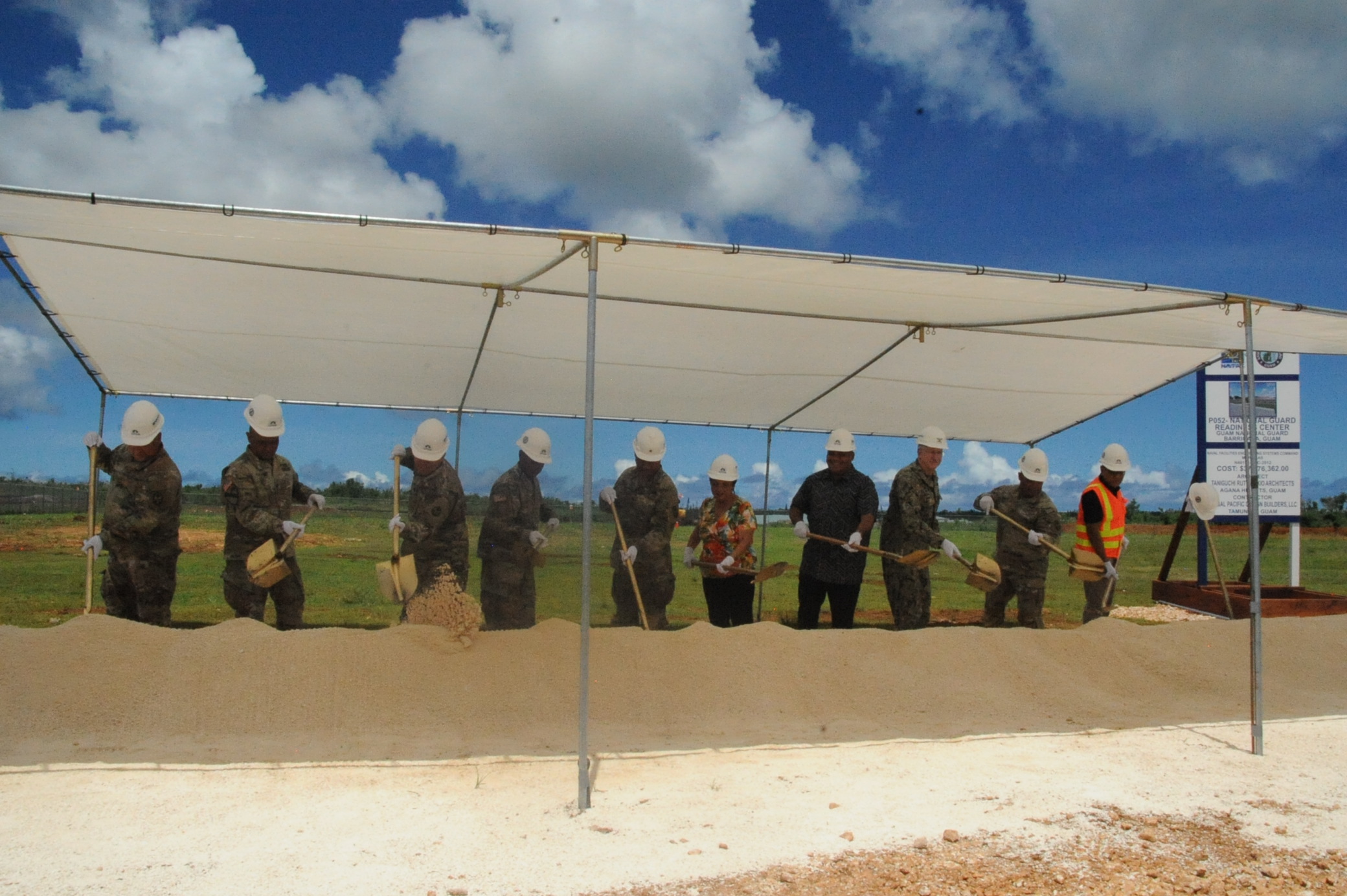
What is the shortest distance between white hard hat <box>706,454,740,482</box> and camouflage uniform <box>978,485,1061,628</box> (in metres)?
1.64

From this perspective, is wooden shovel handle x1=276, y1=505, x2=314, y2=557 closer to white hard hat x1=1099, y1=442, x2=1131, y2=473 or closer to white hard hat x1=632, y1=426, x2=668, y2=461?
white hard hat x1=632, y1=426, x2=668, y2=461

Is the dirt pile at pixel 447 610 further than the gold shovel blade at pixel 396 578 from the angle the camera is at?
No

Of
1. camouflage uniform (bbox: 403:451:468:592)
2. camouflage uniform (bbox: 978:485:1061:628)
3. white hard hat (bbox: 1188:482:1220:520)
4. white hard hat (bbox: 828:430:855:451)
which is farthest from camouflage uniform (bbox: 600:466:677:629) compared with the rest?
white hard hat (bbox: 1188:482:1220:520)

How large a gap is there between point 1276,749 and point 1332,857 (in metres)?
1.34

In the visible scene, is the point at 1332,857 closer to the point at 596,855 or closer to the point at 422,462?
the point at 596,855

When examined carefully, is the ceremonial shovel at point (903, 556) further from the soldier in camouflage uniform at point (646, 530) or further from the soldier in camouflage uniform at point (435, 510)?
the soldier in camouflage uniform at point (435, 510)

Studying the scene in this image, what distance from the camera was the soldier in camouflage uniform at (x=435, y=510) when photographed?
14.4 ft

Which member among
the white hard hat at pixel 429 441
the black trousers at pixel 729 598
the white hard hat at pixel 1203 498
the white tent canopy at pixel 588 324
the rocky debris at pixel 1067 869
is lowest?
the rocky debris at pixel 1067 869

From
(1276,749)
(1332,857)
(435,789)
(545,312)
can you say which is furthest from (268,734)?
(1276,749)

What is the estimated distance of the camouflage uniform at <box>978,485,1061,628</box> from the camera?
5.40 metres

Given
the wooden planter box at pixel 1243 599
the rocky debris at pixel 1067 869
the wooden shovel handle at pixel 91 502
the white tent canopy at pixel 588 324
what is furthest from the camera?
the wooden planter box at pixel 1243 599

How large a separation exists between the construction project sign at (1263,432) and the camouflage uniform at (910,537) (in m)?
3.51

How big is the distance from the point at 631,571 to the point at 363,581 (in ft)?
10.8

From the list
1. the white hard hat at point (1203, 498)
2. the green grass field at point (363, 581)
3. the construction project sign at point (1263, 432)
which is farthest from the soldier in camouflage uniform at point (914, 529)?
the construction project sign at point (1263, 432)
